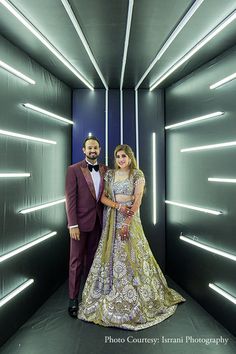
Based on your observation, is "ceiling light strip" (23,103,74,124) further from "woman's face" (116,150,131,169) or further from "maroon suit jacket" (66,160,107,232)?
"woman's face" (116,150,131,169)

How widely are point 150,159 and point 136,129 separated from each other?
0.44 m

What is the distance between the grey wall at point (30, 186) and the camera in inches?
79.0

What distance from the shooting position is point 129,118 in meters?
3.33

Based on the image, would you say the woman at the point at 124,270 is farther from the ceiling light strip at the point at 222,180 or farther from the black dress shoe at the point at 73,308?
the ceiling light strip at the point at 222,180

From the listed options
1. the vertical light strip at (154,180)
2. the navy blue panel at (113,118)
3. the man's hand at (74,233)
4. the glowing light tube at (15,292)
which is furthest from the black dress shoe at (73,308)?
the navy blue panel at (113,118)

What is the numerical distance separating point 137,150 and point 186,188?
87cm

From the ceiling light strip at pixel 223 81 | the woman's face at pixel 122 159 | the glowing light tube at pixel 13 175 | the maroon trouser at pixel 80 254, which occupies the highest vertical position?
the ceiling light strip at pixel 223 81

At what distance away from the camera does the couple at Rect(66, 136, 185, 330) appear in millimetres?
2326

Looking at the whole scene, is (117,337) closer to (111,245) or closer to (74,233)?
(111,245)

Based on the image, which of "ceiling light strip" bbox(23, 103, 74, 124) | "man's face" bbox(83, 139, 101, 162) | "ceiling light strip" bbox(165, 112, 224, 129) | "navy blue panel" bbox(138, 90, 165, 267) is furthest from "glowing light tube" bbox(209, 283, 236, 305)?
"ceiling light strip" bbox(23, 103, 74, 124)

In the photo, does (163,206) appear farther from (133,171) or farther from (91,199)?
(91,199)

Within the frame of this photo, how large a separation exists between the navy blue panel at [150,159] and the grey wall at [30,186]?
101 centimetres

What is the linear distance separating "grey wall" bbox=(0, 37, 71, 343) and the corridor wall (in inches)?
9.4

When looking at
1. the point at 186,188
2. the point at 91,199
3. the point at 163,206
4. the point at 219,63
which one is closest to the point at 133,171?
the point at 91,199
